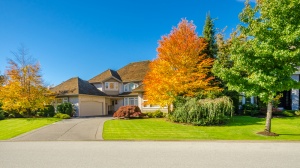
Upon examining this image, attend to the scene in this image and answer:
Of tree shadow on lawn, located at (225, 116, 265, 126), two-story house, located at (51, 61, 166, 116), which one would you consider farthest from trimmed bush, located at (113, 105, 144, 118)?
tree shadow on lawn, located at (225, 116, 265, 126)

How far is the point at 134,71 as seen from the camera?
3497cm

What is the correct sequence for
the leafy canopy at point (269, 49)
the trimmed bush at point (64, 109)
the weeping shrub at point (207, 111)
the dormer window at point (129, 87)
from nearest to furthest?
the leafy canopy at point (269, 49)
the weeping shrub at point (207, 111)
the trimmed bush at point (64, 109)
the dormer window at point (129, 87)

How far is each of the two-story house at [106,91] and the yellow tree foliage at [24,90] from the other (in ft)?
10.9

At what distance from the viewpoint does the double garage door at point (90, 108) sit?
28.0 metres

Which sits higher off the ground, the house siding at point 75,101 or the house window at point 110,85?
the house window at point 110,85

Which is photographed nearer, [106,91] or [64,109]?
[64,109]

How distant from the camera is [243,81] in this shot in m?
12.4

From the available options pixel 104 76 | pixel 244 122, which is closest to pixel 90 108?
pixel 104 76

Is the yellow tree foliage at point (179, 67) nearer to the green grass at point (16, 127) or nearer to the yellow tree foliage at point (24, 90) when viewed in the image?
the green grass at point (16, 127)

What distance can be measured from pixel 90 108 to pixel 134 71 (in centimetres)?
969

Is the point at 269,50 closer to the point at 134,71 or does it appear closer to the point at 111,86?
the point at 134,71

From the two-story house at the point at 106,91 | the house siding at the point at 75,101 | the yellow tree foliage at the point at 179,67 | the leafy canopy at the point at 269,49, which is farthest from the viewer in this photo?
the two-story house at the point at 106,91

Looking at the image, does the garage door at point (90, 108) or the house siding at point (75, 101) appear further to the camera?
the garage door at point (90, 108)

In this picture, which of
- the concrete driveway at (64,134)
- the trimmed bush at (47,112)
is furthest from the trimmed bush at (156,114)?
the trimmed bush at (47,112)
